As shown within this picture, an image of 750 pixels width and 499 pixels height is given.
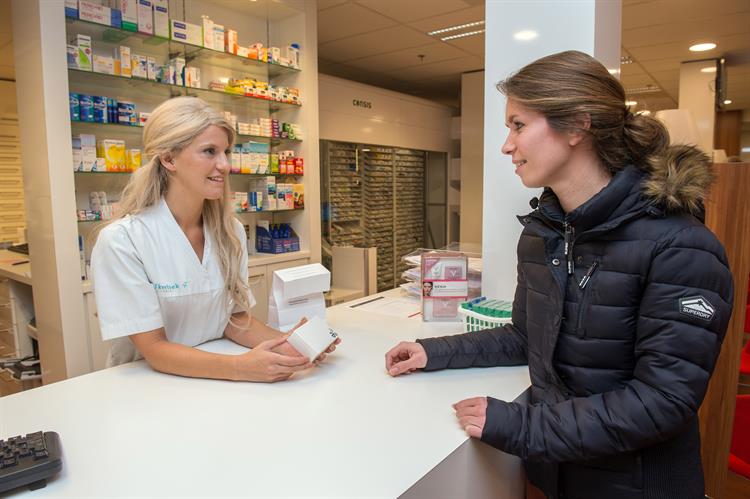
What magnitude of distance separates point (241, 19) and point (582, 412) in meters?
4.12

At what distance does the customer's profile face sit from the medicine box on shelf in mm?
3181

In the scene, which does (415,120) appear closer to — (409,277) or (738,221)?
(409,277)

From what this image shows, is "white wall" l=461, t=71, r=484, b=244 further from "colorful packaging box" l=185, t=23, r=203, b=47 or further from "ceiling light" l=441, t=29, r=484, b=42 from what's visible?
"colorful packaging box" l=185, t=23, r=203, b=47

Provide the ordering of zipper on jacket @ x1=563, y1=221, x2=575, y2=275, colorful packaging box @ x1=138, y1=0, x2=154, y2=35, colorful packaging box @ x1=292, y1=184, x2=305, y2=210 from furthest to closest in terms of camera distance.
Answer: colorful packaging box @ x1=292, y1=184, x2=305, y2=210 < colorful packaging box @ x1=138, y1=0, x2=154, y2=35 < zipper on jacket @ x1=563, y1=221, x2=575, y2=275

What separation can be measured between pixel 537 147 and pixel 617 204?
23 cm

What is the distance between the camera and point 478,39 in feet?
17.0

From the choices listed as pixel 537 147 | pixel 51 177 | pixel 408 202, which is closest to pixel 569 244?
pixel 537 147

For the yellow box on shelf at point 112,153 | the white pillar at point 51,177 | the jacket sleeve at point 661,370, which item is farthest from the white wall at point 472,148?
the jacket sleeve at point 661,370

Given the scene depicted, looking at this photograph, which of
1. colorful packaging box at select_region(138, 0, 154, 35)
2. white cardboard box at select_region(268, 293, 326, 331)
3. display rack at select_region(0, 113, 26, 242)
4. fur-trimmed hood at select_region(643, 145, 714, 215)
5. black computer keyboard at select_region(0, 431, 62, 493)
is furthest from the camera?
display rack at select_region(0, 113, 26, 242)

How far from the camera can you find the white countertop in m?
0.97

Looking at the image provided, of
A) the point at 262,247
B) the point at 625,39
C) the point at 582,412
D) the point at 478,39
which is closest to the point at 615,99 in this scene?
the point at 582,412

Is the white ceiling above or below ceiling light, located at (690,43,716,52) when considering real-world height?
below

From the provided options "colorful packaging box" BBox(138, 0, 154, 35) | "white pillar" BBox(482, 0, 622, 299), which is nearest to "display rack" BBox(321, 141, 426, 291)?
"colorful packaging box" BBox(138, 0, 154, 35)

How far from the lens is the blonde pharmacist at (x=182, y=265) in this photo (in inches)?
59.0
